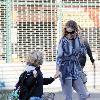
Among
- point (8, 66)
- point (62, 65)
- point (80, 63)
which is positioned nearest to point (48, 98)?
point (62, 65)

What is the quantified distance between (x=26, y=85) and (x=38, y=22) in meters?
7.04

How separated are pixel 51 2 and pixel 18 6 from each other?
0.89 meters

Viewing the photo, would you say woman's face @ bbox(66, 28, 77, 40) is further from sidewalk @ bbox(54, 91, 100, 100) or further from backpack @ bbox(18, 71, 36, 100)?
sidewalk @ bbox(54, 91, 100, 100)

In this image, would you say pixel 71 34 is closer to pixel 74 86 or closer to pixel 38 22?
pixel 74 86

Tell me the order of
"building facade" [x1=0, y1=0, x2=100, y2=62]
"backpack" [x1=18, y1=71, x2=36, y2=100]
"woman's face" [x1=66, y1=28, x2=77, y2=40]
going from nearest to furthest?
1. "backpack" [x1=18, y1=71, x2=36, y2=100]
2. "woman's face" [x1=66, y1=28, x2=77, y2=40]
3. "building facade" [x1=0, y1=0, x2=100, y2=62]

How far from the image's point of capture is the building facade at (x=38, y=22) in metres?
13.9

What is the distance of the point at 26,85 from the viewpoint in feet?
23.2

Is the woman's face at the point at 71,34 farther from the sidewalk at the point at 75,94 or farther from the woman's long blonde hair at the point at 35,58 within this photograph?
the sidewalk at the point at 75,94

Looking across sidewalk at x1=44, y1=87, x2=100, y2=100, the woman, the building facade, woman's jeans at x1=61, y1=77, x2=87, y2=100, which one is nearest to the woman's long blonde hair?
the woman

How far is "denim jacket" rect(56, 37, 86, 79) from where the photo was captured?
8594 millimetres

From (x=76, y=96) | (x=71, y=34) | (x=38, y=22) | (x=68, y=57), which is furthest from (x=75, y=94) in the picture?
(x=71, y=34)

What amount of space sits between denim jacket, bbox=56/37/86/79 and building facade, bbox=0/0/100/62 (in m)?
→ 5.24

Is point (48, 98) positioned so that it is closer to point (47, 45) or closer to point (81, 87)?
point (81, 87)

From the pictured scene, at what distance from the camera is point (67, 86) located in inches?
343
